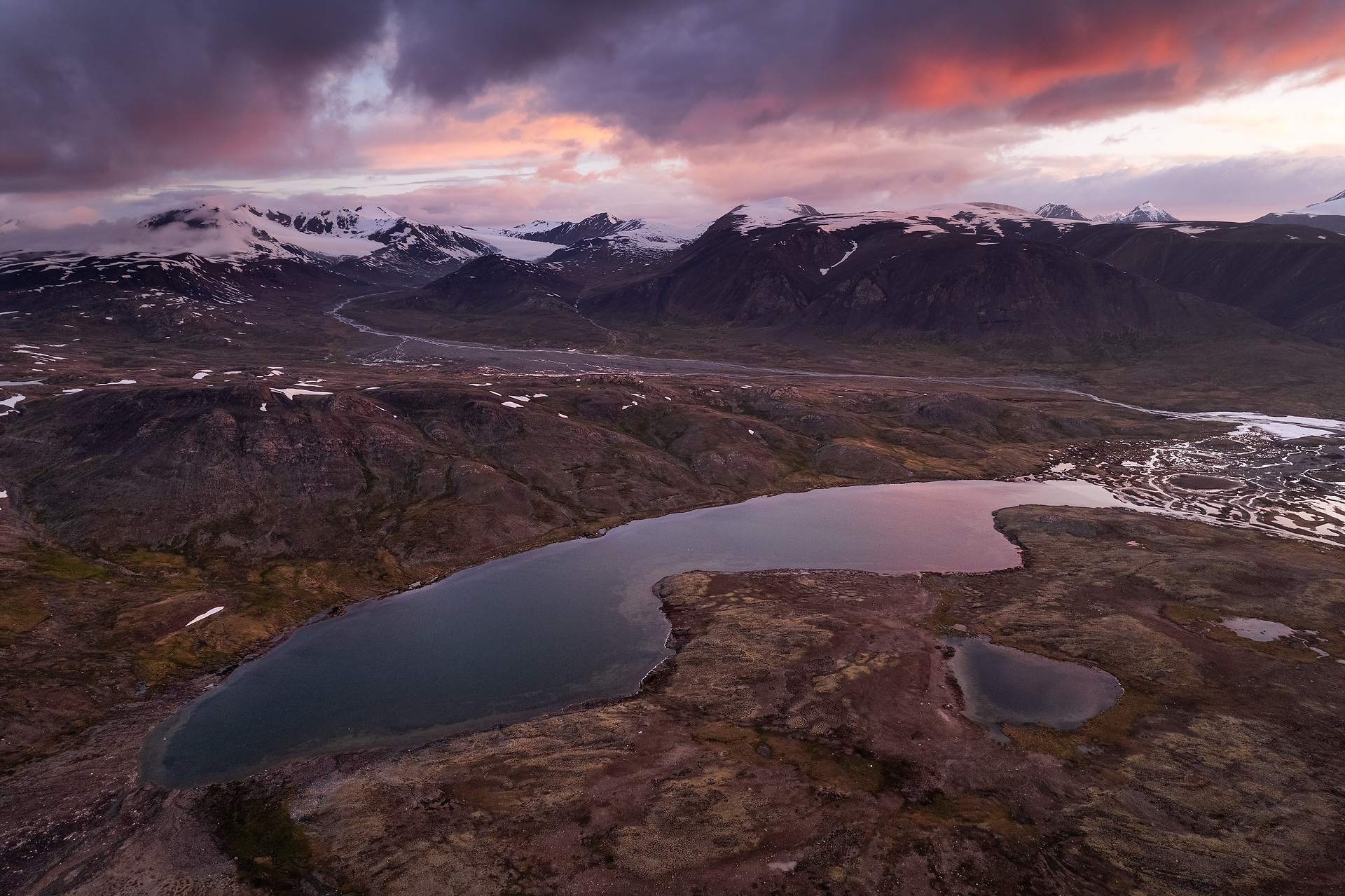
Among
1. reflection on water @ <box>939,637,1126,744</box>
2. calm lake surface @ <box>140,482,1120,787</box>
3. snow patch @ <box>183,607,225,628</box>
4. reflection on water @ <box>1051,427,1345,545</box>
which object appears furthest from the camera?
reflection on water @ <box>1051,427,1345,545</box>

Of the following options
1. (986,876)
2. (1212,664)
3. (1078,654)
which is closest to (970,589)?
(1078,654)

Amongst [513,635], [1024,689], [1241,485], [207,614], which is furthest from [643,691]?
[1241,485]

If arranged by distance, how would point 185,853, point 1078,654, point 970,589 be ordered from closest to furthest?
A: point 185,853, point 1078,654, point 970,589

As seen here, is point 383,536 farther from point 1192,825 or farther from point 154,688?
point 1192,825

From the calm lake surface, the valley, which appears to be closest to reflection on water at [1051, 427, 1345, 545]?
the valley

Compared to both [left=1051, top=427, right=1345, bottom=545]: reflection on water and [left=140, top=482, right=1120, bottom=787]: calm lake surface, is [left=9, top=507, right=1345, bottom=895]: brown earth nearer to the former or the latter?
[left=140, top=482, right=1120, bottom=787]: calm lake surface
